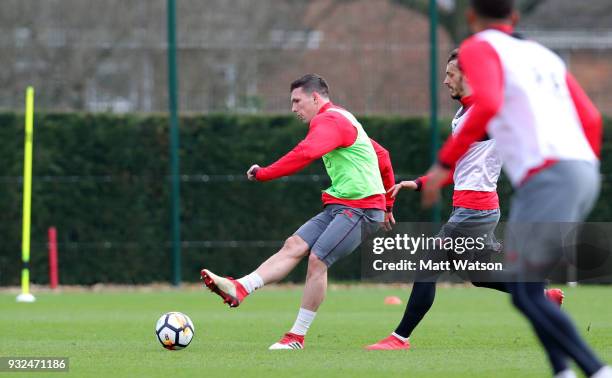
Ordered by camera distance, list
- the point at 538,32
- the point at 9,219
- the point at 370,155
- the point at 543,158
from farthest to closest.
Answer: the point at 538,32 → the point at 9,219 → the point at 370,155 → the point at 543,158

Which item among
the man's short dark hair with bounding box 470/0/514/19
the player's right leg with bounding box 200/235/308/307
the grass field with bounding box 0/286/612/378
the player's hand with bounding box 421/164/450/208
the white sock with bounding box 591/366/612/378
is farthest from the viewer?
the player's right leg with bounding box 200/235/308/307

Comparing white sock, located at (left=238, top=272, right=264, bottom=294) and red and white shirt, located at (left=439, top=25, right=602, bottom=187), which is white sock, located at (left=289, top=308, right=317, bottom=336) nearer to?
white sock, located at (left=238, top=272, right=264, bottom=294)

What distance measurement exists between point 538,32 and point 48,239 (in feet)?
32.2

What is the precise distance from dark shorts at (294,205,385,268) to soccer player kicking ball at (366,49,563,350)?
32 cm

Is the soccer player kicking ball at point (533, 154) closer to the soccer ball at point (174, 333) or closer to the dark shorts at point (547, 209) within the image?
the dark shorts at point (547, 209)

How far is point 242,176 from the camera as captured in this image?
18438 millimetres

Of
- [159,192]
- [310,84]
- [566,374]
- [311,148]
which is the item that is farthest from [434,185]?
[159,192]

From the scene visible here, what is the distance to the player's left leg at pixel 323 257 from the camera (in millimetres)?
8961

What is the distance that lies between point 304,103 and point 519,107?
12.1ft

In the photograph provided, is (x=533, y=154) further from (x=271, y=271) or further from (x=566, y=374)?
(x=271, y=271)

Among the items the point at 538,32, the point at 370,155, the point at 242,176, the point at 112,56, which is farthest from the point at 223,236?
the point at 370,155

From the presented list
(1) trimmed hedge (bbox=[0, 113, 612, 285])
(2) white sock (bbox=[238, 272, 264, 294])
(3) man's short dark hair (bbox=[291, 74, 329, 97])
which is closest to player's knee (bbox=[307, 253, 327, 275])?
(2) white sock (bbox=[238, 272, 264, 294])

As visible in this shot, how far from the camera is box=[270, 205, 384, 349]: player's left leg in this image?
8.96m

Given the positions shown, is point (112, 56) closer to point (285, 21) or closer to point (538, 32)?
point (285, 21)
